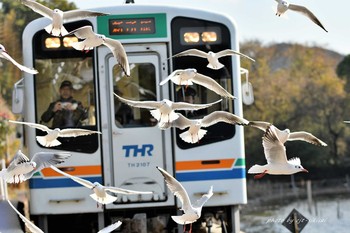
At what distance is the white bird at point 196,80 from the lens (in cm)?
1169

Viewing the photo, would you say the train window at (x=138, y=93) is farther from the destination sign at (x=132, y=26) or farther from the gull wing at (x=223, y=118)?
the gull wing at (x=223, y=118)

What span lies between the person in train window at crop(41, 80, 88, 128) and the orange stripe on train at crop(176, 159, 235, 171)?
1160 mm

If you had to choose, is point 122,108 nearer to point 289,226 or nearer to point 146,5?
point 146,5

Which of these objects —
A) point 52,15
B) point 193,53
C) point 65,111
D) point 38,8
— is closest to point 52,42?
point 65,111

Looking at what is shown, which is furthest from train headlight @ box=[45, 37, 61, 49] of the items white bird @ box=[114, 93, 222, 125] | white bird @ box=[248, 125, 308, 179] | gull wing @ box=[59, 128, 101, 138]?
white bird @ box=[248, 125, 308, 179]

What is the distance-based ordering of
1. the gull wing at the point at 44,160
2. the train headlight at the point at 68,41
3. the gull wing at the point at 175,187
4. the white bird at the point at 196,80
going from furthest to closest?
the train headlight at the point at 68,41 → the gull wing at the point at 44,160 → the white bird at the point at 196,80 → the gull wing at the point at 175,187

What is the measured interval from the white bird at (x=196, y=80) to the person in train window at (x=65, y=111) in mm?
1455

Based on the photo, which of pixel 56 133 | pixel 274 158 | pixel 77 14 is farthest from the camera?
pixel 56 133

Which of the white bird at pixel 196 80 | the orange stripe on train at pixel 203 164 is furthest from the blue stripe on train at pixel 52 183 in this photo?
the white bird at pixel 196 80

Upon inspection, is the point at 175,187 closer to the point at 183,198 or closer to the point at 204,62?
the point at 183,198

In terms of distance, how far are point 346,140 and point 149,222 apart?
117ft

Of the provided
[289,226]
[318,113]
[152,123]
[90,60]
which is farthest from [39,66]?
[318,113]

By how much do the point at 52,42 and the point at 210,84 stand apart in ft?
6.62

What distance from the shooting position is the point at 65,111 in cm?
1298
